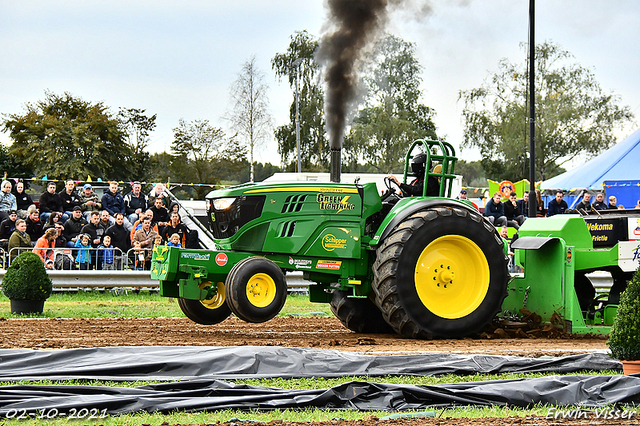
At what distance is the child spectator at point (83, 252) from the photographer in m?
15.6

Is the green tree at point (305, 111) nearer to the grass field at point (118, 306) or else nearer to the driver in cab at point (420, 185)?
the grass field at point (118, 306)

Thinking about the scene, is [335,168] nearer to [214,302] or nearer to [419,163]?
[419,163]

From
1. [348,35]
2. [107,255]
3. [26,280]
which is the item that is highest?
[348,35]

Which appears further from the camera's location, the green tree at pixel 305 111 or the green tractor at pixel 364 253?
the green tree at pixel 305 111

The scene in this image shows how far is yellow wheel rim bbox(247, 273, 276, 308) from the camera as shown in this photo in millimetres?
8328

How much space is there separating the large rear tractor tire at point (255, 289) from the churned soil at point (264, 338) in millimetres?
324

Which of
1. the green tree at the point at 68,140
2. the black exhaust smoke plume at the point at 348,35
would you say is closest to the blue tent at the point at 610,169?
the black exhaust smoke plume at the point at 348,35

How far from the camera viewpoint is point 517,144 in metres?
50.4

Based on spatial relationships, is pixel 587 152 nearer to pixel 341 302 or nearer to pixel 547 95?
pixel 547 95

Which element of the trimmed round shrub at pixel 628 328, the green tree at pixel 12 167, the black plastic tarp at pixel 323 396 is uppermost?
the green tree at pixel 12 167

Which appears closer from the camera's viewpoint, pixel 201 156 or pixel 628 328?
pixel 628 328

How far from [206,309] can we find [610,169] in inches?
749

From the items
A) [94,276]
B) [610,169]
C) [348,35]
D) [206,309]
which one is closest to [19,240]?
[94,276]

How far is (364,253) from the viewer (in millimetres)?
9039
